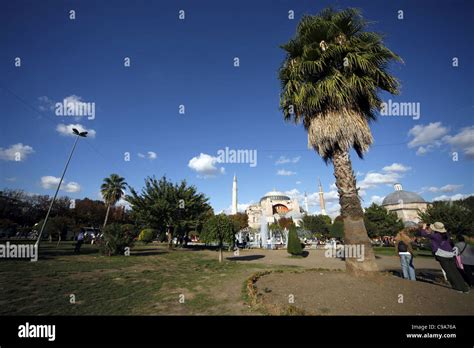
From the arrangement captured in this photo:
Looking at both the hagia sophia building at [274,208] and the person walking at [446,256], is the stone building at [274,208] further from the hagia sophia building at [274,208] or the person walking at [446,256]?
the person walking at [446,256]

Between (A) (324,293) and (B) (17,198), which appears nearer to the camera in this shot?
(A) (324,293)

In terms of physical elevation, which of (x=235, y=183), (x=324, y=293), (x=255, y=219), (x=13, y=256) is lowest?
(x=255, y=219)

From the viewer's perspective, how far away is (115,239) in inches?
686

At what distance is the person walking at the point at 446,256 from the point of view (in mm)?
6094

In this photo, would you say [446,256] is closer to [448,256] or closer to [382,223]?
[448,256]

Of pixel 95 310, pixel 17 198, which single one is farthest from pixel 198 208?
pixel 17 198

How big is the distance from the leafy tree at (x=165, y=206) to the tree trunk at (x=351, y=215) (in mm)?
19242

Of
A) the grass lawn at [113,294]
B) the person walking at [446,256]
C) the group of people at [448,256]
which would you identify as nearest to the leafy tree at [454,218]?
the group of people at [448,256]

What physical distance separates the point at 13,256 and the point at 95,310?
1658 centimetres

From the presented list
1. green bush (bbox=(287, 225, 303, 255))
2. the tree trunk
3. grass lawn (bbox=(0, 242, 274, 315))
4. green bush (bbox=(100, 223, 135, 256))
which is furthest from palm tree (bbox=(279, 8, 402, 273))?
green bush (bbox=(100, 223, 135, 256))

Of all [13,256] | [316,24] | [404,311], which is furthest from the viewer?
[13,256]

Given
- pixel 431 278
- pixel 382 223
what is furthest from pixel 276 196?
pixel 431 278
